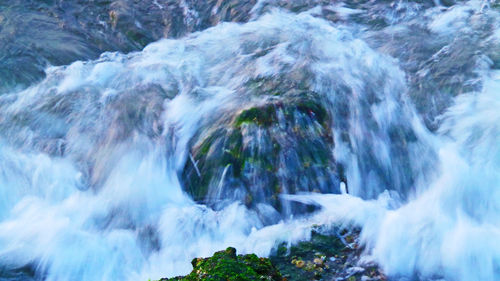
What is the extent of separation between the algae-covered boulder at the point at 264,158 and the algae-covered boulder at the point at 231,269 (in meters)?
1.45

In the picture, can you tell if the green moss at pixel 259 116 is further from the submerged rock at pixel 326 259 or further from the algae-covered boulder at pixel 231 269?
the algae-covered boulder at pixel 231 269

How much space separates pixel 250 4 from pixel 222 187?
15.4 ft

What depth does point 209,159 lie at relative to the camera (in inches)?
226

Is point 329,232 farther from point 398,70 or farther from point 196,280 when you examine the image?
point 398,70

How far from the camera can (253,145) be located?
5742 millimetres

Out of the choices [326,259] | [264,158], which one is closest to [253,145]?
[264,158]

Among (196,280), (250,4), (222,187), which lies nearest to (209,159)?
(222,187)

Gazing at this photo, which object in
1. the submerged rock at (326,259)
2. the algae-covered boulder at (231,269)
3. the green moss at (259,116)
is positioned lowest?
the submerged rock at (326,259)

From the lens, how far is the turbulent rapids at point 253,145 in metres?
4.97

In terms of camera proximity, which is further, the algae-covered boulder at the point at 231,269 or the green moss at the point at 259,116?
the green moss at the point at 259,116

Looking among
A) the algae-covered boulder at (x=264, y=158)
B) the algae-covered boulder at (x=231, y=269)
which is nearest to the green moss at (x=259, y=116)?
the algae-covered boulder at (x=264, y=158)

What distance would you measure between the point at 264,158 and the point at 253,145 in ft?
0.74

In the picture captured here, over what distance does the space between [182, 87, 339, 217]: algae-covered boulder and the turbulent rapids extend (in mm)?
18

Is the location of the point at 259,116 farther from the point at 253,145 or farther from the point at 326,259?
the point at 326,259
